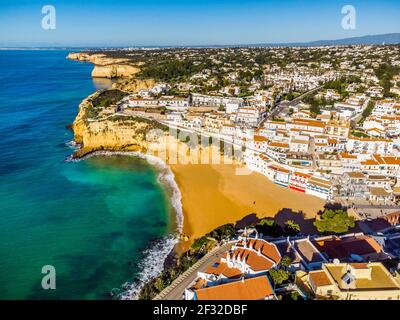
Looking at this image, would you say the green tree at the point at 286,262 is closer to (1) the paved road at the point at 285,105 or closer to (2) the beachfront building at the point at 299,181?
(2) the beachfront building at the point at 299,181

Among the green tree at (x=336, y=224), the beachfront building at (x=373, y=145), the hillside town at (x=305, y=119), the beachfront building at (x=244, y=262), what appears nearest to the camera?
the beachfront building at (x=244, y=262)

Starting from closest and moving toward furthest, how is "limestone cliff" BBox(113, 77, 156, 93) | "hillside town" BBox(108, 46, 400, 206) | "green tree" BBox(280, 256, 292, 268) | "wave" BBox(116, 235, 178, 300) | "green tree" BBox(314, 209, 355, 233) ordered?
"green tree" BBox(280, 256, 292, 268) < "wave" BBox(116, 235, 178, 300) < "green tree" BBox(314, 209, 355, 233) < "hillside town" BBox(108, 46, 400, 206) < "limestone cliff" BBox(113, 77, 156, 93)

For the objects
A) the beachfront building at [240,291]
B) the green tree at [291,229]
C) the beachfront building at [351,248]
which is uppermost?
the beachfront building at [240,291]

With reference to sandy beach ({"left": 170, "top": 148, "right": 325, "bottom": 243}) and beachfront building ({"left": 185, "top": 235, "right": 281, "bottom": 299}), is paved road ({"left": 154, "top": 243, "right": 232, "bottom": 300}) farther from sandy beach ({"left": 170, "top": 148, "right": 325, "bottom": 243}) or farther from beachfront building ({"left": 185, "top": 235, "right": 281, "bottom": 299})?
sandy beach ({"left": 170, "top": 148, "right": 325, "bottom": 243})

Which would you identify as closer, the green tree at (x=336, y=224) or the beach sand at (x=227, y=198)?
the green tree at (x=336, y=224)

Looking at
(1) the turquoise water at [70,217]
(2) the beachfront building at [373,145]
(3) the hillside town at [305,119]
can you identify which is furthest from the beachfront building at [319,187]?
(1) the turquoise water at [70,217]

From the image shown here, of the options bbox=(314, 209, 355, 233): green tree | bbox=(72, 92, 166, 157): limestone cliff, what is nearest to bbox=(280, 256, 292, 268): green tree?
bbox=(314, 209, 355, 233): green tree

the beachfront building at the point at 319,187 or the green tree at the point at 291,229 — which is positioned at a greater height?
the beachfront building at the point at 319,187

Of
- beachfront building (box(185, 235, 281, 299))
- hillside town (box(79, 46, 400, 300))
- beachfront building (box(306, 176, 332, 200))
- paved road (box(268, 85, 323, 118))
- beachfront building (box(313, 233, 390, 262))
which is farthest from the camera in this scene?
paved road (box(268, 85, 323, 118))
